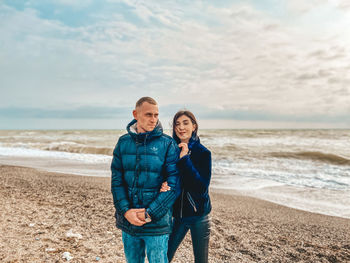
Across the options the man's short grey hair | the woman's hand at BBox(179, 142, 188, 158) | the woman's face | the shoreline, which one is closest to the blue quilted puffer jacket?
the woman's hand at BBox(179, 142, 188, 158)

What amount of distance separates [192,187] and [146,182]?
55 centimetres

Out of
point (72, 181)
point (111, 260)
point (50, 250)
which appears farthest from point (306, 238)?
point (72, 181)

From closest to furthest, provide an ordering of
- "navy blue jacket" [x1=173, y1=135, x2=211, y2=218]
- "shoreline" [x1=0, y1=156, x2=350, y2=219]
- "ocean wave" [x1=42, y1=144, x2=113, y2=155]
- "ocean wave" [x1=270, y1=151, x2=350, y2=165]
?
"navy blue jacket" [x1=173, y1=135, x2=211, y2=218] → "shoreline" [x1=0, y1=156, x2=350, y2=219] → "ocean wave" [x1=270, y1=151, x2=350, y2=165] → "ocean wave" [x1=42, y1=144, x2=113, y2=155]

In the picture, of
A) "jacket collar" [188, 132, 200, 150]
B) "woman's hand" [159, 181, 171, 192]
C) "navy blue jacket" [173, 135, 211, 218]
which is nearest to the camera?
"woman's hand" [159, 181, 171, 192]

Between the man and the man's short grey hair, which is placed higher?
the man's short grey hair

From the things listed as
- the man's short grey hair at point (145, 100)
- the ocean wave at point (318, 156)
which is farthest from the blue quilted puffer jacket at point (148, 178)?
the ocean wave at point (318, 156)

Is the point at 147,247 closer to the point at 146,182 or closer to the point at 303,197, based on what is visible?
the point at 146,182

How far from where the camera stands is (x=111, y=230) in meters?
5.02

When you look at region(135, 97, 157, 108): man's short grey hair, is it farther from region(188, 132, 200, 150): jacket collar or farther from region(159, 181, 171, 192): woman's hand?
region(159, 181, 171, 192): woman's hand

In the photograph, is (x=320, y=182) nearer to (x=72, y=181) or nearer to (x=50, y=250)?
(x=72, y=181)

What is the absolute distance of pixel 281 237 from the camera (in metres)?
5.20

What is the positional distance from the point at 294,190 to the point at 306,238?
4427mm

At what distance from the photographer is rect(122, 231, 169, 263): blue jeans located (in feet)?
7.88

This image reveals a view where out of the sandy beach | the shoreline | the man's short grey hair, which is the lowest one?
the shoreline
